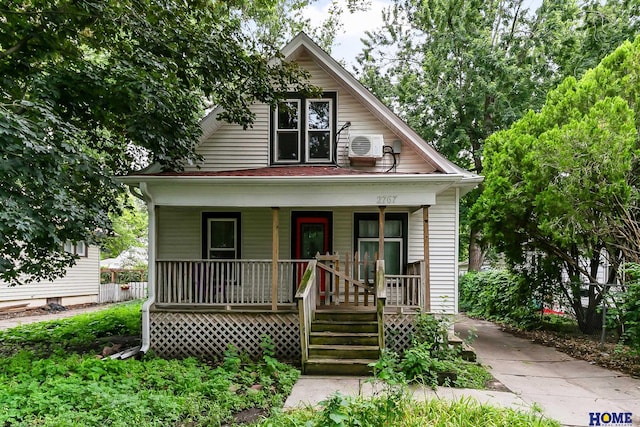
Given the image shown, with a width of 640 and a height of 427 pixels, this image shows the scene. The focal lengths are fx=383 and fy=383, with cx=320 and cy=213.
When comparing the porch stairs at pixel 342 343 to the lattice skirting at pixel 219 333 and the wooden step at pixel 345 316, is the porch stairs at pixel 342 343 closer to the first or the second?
the wooden step at pixel 345 316

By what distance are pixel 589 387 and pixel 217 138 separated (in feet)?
28.4

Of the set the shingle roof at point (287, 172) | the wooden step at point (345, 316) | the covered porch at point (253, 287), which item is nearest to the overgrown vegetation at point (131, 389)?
the covered porch at point (253, 287)

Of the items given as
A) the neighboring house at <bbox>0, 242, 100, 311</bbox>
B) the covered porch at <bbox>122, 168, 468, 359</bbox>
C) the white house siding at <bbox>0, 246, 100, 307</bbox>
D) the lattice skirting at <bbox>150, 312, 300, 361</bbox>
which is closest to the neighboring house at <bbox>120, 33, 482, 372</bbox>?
the covered porch at <bbox>122, 168, 468, 359</bbox>

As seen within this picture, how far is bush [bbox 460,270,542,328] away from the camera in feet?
37.0

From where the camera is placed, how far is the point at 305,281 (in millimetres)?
6742

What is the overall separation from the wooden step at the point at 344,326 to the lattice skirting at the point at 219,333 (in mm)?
544

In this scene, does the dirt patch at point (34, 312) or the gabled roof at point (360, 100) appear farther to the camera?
the dirt patch at point (34, 312)

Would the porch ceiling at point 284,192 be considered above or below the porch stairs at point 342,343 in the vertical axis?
above

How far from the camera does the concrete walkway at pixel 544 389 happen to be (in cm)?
483

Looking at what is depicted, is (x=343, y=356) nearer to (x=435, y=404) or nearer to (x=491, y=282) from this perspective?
(x=435, y=404)

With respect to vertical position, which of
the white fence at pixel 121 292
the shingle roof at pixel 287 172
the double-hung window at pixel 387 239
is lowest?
the white fence at pixel 121 292

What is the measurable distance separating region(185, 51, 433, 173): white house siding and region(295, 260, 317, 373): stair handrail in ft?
10.9

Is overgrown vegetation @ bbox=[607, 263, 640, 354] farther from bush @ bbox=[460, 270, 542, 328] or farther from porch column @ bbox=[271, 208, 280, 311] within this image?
porch column @ bbox=[271, 208, 280, 311]

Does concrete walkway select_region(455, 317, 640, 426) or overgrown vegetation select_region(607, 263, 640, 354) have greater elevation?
overgrown vegetation select_region(607, 263, 640, 354)
